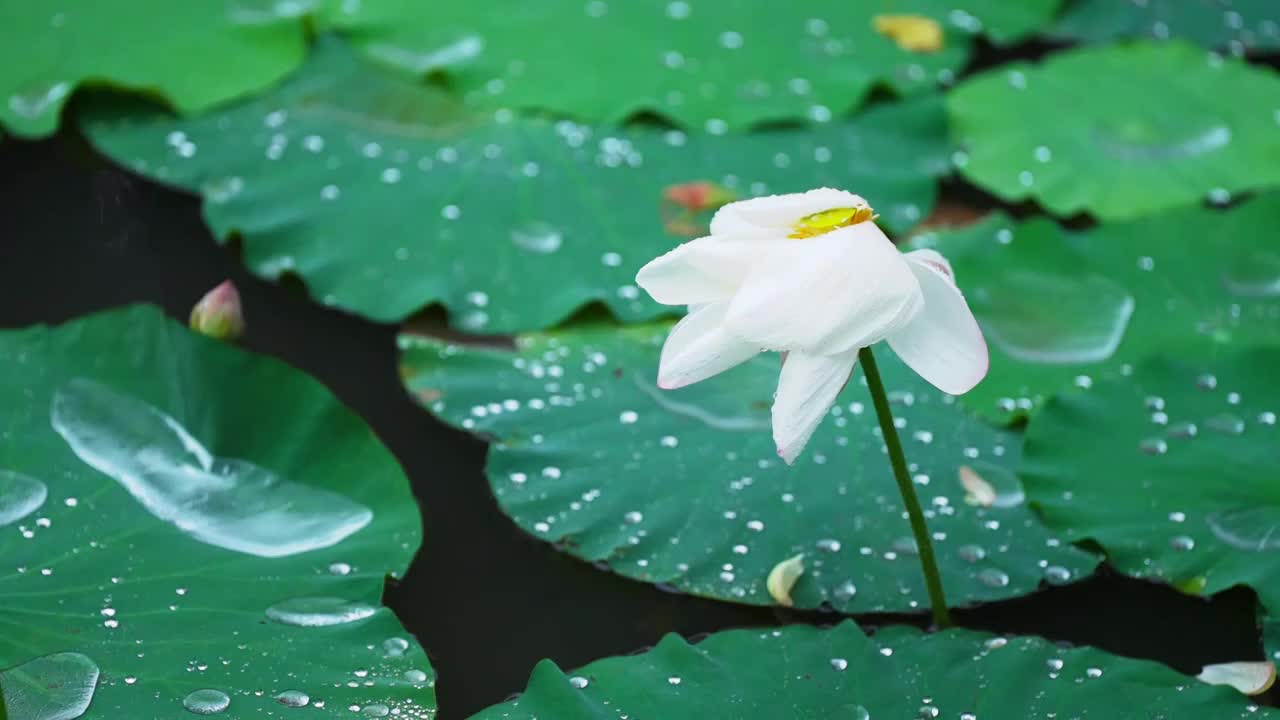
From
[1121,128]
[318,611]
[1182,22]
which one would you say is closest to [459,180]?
[318,611]

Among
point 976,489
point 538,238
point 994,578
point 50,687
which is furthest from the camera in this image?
point 538,238

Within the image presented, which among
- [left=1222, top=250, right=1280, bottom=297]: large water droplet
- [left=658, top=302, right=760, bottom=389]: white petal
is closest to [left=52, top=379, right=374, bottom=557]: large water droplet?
[left=658, top=302, right=760, bottom=389]: white petal

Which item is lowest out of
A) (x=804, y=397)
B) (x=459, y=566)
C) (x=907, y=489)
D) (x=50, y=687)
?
(x=459, y=566)

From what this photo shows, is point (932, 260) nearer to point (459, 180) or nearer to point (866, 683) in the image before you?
point (866, 683)

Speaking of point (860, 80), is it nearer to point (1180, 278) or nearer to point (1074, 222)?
point (1074, 222)

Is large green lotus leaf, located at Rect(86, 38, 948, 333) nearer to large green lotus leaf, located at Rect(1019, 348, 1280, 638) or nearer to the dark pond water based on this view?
the dark pond water

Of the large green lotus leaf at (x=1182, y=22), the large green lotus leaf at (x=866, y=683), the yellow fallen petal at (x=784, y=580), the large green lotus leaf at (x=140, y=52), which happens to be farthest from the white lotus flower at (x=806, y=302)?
the large green lotus leaf at (x=1182, y=22)

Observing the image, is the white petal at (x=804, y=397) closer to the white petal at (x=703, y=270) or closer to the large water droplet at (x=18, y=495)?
the white petal at (x=703, y=270)
